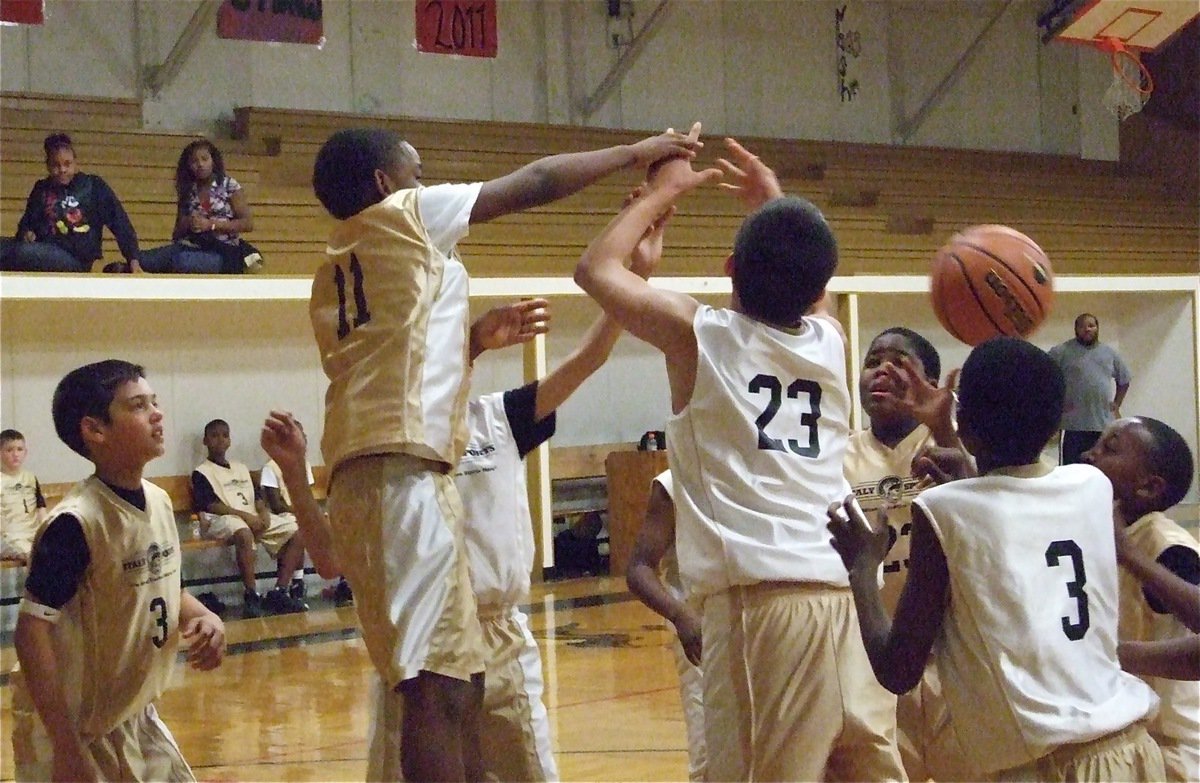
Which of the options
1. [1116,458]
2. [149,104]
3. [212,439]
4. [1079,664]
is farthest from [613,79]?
[1079,664]

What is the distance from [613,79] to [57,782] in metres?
12.6

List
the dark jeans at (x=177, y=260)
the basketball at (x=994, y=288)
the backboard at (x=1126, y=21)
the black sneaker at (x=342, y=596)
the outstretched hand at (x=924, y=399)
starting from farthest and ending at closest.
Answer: the backboard at (x=1126, y=21) < the black sneaker at (x=342, y=596) < the dark jeans at (x=177, y=260) < the basketball at (x=994, y=288) < the outstretched hand at (x=924, y=399)

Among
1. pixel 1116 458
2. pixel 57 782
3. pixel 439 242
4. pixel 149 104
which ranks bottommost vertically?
pixel 57 782

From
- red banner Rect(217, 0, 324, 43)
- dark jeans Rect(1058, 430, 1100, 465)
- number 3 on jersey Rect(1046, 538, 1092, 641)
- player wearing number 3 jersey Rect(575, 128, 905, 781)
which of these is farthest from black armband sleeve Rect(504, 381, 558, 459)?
red banner Rect(217, 0, 324, 43)

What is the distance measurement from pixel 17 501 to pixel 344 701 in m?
3.67

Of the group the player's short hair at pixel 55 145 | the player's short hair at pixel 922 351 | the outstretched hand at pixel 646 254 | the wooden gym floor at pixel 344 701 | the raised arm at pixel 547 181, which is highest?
the player's short hair at pixel 55 145

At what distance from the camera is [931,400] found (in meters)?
2.99

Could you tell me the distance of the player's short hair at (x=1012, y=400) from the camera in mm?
2455

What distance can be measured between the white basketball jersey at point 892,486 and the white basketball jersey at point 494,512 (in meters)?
0.85

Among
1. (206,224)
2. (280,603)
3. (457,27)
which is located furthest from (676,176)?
(457,27)

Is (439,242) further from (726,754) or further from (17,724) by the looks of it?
(17,724)

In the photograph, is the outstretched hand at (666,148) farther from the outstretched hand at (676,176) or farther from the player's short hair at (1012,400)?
the player's short hair at (1012,400)

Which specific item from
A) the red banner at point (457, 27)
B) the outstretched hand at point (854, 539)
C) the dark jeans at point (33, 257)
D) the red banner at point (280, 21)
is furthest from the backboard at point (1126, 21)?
the outstretched hand at point (854, 539)

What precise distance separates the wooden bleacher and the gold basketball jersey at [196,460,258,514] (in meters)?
1.51
